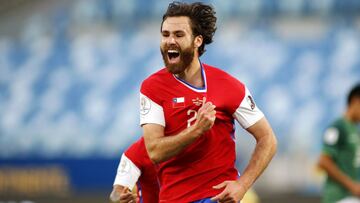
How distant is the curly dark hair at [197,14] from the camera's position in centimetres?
476

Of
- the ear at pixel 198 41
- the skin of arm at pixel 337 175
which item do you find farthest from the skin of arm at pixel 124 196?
the skin of arm at pixel 337 175

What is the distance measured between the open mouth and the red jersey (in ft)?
0.36

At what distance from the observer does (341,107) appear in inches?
630

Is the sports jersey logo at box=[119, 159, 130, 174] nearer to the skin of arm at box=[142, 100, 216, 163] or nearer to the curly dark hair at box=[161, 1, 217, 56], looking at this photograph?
the skin of arm at box=[142, 100, 216, 163]

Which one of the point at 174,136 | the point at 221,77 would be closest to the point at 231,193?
the point at 174,136

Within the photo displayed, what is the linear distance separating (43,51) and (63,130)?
2372 millimetres

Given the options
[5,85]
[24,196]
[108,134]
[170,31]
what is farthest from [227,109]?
[5,85]

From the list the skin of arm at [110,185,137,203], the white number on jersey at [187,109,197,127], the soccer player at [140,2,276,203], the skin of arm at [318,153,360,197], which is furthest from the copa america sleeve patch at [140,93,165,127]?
the skin of arm at [318,153,360,197]

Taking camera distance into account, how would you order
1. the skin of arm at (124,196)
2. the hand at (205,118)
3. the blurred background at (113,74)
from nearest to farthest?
the hand at (205,118), the skin of arm at (124,196), the blurred background at (113,74)

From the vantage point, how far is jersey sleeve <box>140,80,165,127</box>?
15.3 feet

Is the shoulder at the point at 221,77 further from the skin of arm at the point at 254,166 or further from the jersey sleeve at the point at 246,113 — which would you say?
the skin of arm at the point at 254,166

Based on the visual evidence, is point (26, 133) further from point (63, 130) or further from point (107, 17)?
point (107, 17)

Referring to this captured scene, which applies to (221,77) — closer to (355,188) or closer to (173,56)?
(173,56)

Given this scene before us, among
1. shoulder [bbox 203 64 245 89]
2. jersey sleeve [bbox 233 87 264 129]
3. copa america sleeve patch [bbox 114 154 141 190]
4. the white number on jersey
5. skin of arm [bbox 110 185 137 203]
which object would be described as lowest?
skin of arm [bbox 110 185 137 203]
